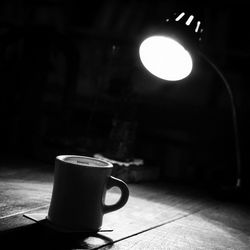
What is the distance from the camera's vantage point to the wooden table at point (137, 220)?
867mm

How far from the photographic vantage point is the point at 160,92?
10.1 feet

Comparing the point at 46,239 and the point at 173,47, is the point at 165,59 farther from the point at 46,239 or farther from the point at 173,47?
the point at 46,239

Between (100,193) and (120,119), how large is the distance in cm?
99

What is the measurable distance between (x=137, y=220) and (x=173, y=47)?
2.58 feet

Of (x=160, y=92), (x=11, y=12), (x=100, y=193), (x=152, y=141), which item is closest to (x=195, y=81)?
(x=160, y=92)

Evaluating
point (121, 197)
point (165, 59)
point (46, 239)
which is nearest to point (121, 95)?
point (165, 59)

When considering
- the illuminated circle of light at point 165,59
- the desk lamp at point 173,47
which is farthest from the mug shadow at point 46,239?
the illuminated circle of light at point 165,59

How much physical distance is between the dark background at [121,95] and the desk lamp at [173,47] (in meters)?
0.09

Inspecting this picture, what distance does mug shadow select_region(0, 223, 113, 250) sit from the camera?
796 millimetres

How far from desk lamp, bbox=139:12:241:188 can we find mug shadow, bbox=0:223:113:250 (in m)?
0.80

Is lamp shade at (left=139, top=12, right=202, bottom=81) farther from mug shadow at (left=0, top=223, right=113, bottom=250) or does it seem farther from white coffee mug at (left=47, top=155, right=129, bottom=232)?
mug shadow at (left=0, top=223, right=113, bottom=250)

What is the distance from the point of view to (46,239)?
0.84 m

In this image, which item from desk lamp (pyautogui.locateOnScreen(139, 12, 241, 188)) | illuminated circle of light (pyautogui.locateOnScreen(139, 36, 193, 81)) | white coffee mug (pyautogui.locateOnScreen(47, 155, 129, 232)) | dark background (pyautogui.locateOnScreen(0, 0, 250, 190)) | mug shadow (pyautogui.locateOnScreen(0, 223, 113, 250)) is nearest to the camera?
mug shadow (pyautogui.locateOnScreen(0, 223, 113, 250))

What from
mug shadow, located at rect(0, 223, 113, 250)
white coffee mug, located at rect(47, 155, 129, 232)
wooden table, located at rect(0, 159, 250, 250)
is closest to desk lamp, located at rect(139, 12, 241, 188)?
wooden table, located at rect(0, 159, 250, 250)
